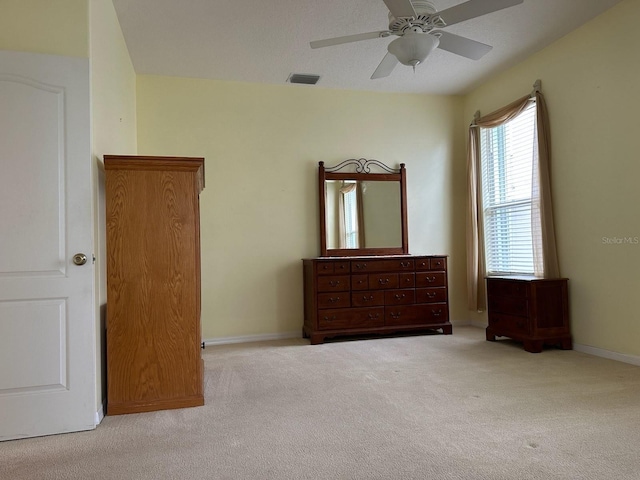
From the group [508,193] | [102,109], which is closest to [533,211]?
[508,193]

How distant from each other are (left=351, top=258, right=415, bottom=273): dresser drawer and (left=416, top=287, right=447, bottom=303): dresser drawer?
11.0 inches

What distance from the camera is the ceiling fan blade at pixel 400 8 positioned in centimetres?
258

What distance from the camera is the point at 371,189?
5.38m

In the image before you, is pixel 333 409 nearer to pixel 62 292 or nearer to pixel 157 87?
pixel 62 292

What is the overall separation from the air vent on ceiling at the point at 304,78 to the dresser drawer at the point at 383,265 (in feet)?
Result: 6.81

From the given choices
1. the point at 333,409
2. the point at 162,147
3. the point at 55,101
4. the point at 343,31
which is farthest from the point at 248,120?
the point at 333,409

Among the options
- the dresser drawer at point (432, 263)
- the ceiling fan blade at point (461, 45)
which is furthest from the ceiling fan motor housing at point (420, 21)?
the dresser drawer at point (432, 263)

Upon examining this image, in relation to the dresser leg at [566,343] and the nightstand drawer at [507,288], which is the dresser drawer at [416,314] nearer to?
the nightstand drawer at [507,288]

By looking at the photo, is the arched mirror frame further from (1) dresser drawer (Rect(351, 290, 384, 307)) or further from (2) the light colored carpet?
(2) the light colored carpet

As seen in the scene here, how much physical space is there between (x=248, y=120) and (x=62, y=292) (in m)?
3.15

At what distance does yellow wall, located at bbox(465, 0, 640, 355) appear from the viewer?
362cm

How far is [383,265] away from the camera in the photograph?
488cm

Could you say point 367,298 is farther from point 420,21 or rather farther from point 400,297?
point 420,21

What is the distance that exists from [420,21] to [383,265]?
259cm
